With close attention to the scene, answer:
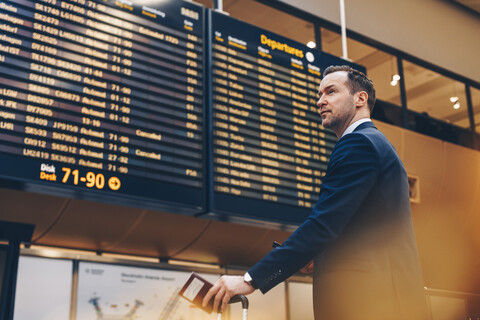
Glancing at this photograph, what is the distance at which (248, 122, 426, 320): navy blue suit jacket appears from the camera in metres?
1.77

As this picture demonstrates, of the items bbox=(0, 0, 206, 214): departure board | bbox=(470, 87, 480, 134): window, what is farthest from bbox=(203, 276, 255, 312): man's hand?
bbox=(470, 87, 480, 134): window

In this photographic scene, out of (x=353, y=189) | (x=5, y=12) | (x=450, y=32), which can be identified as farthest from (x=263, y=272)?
(x=450, y=32)

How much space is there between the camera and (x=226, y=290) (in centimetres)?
180

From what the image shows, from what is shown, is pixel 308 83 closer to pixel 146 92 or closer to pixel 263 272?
pixel 146 92

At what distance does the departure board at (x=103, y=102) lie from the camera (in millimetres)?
3193

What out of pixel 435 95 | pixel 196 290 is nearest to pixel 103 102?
pixel 196 290

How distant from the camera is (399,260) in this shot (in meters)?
1.80

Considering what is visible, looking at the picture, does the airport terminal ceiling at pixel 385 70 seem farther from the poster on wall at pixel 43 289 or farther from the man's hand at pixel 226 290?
the man's hand at pixel 226 290

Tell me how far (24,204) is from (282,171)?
5.75ft

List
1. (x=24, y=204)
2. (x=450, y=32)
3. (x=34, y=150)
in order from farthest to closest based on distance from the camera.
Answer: (x=450, y=32) < (x=24, y=204) < (x=34, y=150)

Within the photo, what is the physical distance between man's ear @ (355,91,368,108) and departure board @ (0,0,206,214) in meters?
1.69

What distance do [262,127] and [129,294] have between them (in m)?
1.49

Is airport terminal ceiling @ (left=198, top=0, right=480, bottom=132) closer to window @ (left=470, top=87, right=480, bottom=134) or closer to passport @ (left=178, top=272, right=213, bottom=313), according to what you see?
window @ (left=470, top=87, right=480, bottom=134)

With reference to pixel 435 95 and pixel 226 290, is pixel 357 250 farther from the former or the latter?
pixel 435 95
